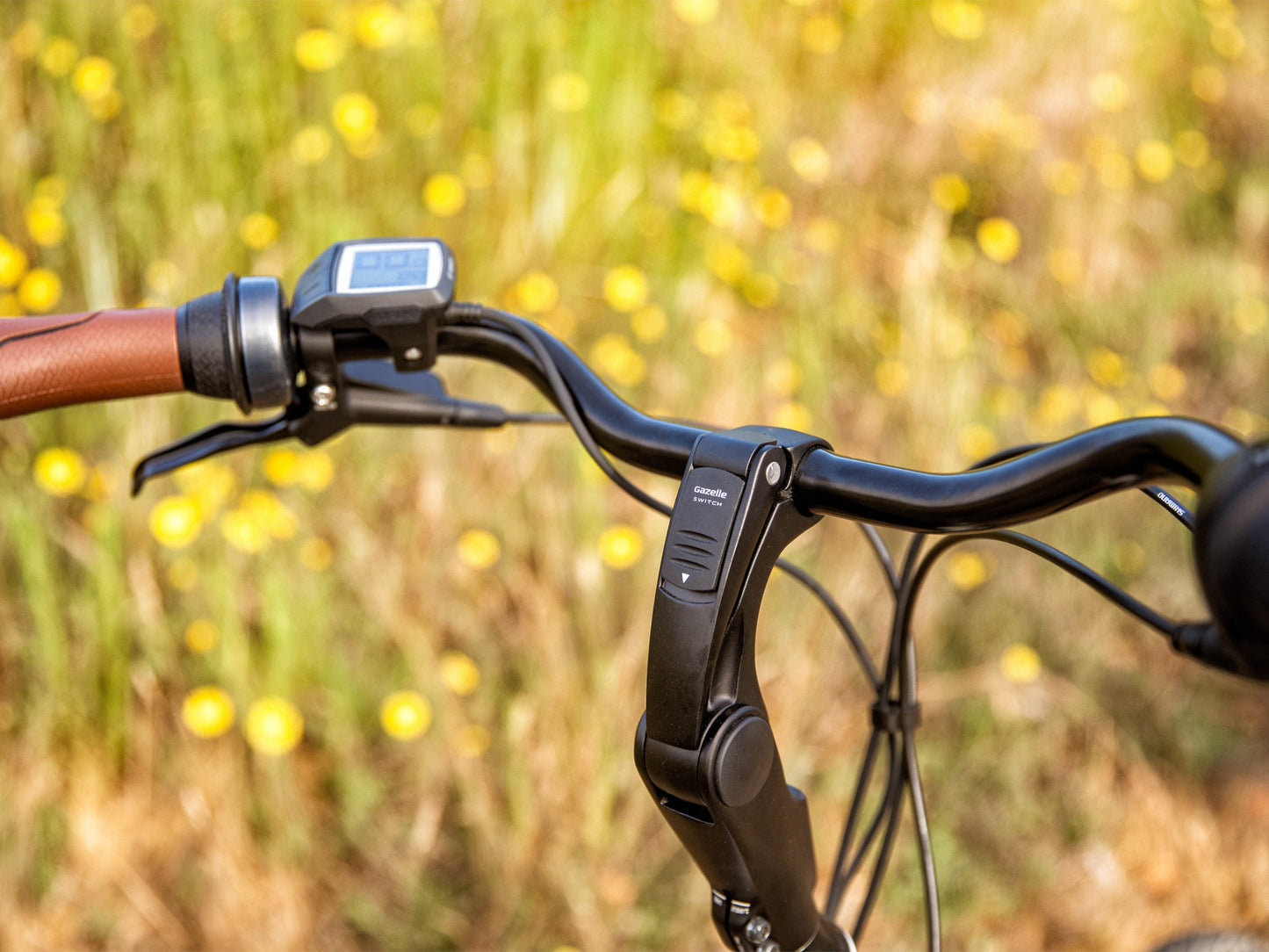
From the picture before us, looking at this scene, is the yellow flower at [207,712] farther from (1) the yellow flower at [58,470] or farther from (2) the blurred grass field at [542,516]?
(1) the yellow flower at [58,470]

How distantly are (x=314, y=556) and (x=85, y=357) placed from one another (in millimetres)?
1108

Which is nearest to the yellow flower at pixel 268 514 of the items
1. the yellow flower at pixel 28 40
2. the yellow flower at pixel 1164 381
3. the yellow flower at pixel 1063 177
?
the yellow flower at pixel 28 40

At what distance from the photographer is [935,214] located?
242 cm

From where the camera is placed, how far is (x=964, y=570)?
2068 millimetres

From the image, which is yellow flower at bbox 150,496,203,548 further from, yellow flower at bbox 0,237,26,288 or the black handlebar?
the black handlebar

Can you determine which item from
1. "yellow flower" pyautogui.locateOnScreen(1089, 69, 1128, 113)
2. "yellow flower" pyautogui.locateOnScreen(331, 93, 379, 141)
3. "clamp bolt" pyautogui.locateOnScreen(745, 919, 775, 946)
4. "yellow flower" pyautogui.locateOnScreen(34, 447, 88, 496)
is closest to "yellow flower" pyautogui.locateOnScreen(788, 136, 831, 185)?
"yellow flower" pyautogui.locateOnScreen(1089, 69, 1128, 113)

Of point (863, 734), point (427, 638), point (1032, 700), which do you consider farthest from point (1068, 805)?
point (427, 638)

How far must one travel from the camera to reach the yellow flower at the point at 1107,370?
242 cm

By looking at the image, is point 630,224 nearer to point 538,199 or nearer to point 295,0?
point 538,199

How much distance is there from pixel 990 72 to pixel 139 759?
273cm

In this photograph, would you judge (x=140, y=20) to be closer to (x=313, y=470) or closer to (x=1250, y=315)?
(x=313, y=470)

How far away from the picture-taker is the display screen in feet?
2.44

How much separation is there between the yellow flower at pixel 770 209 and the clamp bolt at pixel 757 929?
202 centimetres

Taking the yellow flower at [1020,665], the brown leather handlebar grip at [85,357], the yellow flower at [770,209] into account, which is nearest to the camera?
the brown leather handlebar grip at [85,357]
